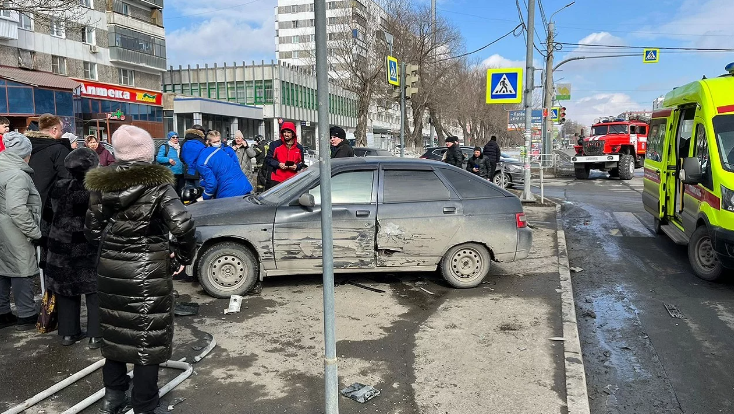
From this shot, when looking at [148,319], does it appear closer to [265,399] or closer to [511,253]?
[265,399]

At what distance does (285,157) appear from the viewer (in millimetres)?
8305

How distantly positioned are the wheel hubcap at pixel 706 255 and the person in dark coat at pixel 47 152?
7.53m

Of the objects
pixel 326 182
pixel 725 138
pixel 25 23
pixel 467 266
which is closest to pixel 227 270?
pixel 467 266

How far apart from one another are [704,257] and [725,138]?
1.55 meters

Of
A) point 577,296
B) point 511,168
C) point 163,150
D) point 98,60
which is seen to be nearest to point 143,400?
point 577,296

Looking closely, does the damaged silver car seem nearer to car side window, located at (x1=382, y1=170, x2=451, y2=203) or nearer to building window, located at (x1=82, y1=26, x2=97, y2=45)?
car side window, located at (x1=382, y1=170, x2=451, y2=203)

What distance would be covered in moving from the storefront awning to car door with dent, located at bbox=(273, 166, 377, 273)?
88.1ft

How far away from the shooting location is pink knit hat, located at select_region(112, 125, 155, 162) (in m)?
3.15

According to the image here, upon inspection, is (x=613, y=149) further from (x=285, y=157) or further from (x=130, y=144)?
(x=130, y=144)

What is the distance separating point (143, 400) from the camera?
3.15 metres

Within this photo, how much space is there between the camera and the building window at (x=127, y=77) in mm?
41844

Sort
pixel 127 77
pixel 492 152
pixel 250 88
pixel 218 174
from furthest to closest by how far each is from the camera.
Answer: pixel 250 88 → pixel 127 77 → pixel 492 152 → pixel 218 174

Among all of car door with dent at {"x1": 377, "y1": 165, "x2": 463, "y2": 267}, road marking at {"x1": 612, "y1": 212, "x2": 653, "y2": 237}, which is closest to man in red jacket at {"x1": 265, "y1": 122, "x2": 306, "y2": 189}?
car door with dent at {"x1": 377, "y1": 165, "x2": 463, "y2": 267}

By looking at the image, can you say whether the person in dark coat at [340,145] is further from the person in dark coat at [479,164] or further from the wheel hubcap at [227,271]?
the person in dark coat at [479,164]
